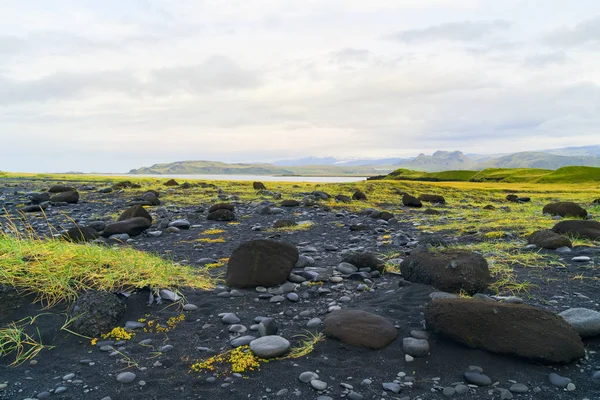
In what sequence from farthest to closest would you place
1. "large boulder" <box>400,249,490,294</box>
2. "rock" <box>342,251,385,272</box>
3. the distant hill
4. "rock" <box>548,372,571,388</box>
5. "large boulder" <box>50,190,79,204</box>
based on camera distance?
the distant hill
"large boulder" <box>50,190,79,204</box>
"rock" <box>342,251,385,272</box>
"large boulder" <box>400,249,490,294</box>
"rock" <box>548,372,571,388</box>

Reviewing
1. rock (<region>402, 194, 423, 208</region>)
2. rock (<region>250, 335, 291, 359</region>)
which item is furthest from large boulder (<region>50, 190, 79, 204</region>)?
rock (<region>250, 335, 291, 359</region>)

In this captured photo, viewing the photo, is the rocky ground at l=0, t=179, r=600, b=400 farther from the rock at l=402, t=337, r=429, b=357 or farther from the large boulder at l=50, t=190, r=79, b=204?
the large boulder at l=50, t=190, r=79, b=204

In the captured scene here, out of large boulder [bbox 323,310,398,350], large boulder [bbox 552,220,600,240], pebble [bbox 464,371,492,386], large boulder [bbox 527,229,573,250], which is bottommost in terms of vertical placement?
pebble [bbox 464,371,492,386]

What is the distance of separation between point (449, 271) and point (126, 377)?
4.82 m

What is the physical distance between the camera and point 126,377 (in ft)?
13.1

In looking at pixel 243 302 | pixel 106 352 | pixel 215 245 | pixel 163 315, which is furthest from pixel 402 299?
pixel 215 245

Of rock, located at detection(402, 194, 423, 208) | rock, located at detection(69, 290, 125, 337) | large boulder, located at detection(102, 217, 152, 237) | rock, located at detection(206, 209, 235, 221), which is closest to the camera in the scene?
rock, located at detection(69, 290, 125, 337)

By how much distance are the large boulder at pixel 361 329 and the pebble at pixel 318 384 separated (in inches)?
33.1

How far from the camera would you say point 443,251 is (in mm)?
6879

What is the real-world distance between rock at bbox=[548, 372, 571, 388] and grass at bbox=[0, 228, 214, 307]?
4.98 m

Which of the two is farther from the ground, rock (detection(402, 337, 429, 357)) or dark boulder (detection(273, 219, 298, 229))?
dark boulder (detection(273, 219, 298, 229))

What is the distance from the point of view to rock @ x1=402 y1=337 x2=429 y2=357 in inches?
170

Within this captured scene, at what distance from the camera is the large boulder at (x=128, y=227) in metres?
11.4

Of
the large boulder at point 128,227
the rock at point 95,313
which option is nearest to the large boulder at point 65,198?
the large boulder at point 128,227
